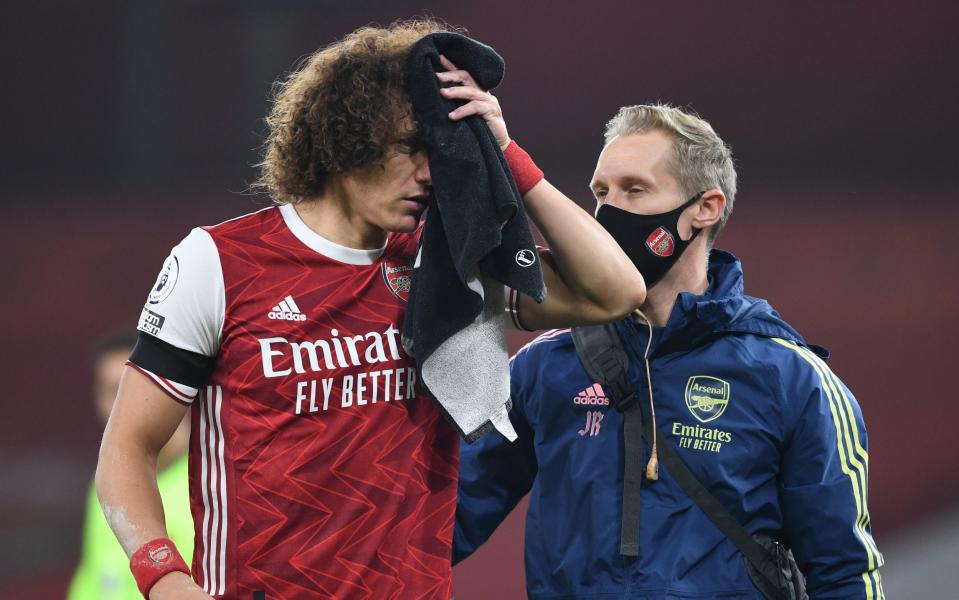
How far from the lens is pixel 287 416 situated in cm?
139

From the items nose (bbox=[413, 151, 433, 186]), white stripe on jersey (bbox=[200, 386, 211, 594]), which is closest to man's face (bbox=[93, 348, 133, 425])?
white stripe on jersey (bbox=[200, 386, 211, 594])

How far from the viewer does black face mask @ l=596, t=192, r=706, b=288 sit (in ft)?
6.29

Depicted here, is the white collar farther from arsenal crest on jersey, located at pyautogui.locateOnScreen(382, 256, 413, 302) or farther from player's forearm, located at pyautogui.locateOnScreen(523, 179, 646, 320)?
player's forearm, located at pyautogui.locateOnScreen(523, 179, 646, 320)

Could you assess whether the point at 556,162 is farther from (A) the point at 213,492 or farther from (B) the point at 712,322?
(A) the point at 213,492

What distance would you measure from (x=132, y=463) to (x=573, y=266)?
613mm

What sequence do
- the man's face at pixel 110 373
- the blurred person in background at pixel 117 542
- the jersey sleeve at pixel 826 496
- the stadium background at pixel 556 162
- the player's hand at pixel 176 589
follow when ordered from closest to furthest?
the player's hand at pixel 176 589 → the jersey sleeve at pixel 826 496 → the blurred person in background at pixel 117 542 → the man's face at pixel 110 373 → the stadium background at pixel 556 162

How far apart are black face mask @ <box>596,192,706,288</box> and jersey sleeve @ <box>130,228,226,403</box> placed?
2.51 ft

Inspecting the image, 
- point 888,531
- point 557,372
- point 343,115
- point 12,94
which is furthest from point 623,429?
point 12,94

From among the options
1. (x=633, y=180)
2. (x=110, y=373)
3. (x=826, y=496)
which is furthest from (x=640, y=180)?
(x=110, y=373)

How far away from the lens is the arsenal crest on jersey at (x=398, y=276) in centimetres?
150

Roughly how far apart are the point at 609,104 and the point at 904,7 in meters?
1.07

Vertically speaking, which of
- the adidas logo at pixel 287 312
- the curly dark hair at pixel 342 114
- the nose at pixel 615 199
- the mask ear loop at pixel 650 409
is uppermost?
the curly dark hair at pixel 342 114

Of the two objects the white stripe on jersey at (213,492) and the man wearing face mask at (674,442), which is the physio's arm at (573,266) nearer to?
the man wearing face mask at (674,442)

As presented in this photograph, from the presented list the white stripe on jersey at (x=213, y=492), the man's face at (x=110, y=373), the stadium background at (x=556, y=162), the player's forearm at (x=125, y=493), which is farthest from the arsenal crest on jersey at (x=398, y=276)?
the stadium background at (x=556, y=162)
